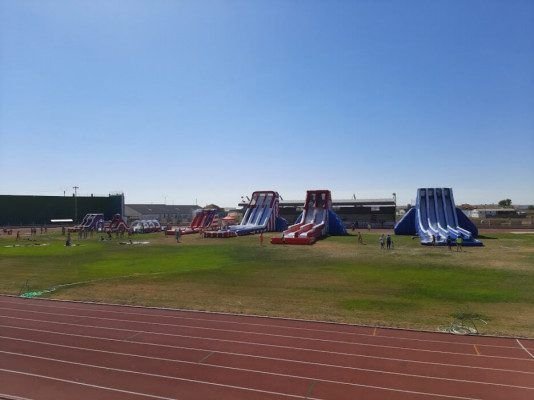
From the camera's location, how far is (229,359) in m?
12.1

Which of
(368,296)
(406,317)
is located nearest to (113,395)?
(406,317)

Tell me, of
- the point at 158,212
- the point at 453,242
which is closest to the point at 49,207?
the point at 158,212

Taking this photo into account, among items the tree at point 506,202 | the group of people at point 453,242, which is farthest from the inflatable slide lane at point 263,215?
the tree at point 506,202

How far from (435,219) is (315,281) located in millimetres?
31265

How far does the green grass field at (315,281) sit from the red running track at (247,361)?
67.1 inches

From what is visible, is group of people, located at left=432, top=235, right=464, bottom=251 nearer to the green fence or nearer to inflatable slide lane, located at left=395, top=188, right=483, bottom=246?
inflatable slide lane, located at left=395, top=188, right=483, bottom=246

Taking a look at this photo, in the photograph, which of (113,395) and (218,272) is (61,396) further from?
(218,272)

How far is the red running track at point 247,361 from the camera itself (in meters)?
10.1

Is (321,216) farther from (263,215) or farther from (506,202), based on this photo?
(506,202)

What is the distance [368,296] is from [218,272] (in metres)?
10.3

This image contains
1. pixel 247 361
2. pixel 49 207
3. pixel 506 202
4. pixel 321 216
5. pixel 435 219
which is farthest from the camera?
pixel 506 202

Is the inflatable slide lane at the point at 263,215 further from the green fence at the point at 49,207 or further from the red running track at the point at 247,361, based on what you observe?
the green fence at the point at 49,207

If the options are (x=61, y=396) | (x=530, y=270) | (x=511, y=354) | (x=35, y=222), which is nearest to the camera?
(x=61, y=396)

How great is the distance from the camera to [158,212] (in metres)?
136
